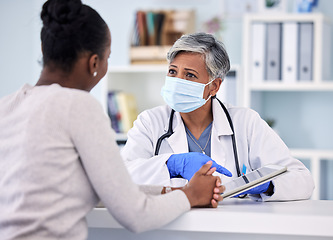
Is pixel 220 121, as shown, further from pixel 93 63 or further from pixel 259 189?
pixel 93 63

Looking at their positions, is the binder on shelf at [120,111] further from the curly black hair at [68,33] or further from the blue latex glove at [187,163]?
the curly black hair at [68,33]

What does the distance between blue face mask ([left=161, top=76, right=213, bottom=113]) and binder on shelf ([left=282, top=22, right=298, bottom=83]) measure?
4.45 ft

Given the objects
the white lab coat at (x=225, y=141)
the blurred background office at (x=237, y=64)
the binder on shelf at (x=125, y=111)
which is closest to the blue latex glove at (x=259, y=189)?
the white lab coat at (x=225, y=141)

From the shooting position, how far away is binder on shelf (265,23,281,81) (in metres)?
2.93

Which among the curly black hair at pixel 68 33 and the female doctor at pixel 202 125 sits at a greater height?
the curly black hair at pixel 68 33

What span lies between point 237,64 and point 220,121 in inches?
64.4

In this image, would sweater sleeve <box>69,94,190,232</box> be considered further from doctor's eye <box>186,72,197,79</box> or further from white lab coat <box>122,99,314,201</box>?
doctor's eye <box>186,72,197,79</box>

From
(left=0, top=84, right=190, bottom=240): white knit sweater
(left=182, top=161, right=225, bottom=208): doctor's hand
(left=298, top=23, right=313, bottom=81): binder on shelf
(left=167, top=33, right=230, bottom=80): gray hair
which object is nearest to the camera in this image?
(left=0, top=84, right=190, bottom=240): white knit sweater

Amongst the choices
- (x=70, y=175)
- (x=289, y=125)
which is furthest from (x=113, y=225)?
(x=289, y=125)

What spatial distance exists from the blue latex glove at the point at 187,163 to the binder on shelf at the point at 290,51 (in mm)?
1731

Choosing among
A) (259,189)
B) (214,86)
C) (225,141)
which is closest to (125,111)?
(214,86)

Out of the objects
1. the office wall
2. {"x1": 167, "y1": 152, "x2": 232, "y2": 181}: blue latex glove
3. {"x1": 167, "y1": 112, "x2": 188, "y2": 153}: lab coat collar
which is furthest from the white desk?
the office wall

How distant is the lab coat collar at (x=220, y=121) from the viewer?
169cm

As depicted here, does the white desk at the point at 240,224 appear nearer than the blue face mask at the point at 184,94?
Yes
